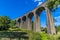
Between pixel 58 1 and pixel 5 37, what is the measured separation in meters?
4.13

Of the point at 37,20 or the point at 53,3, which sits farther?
the point at 37,20

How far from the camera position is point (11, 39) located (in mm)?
10648

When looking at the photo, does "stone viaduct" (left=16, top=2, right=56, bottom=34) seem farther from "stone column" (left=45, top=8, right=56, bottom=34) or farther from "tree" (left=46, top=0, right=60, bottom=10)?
"tree" (left=46, top=0, right=60, bottom=10)

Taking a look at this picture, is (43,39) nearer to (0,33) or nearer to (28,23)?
(0,33)

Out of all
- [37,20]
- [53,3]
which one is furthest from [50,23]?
[53,3]

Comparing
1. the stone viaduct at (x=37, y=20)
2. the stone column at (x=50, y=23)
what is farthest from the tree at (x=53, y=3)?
the stone column at (x=50, y=23)

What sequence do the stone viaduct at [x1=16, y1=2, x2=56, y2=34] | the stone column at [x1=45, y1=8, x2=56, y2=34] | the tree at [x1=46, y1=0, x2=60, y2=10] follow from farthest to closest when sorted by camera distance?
the stone viaduct at [x1=16, y1=2, x2=56, y2=34] < the stone column at [x1=45, y1=8, x2=56, y2=34] < the tree at [x1=46, y1=0, x2=60, y2=10]

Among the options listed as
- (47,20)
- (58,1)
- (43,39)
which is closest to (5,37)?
(43,39)

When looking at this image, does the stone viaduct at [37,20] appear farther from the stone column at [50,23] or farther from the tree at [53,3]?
the tree at [53,3]

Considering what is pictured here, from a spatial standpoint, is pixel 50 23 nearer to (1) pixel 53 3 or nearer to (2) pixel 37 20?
(2) pixel 37 20

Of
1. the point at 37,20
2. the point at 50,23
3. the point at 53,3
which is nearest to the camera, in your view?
the point at 53,3

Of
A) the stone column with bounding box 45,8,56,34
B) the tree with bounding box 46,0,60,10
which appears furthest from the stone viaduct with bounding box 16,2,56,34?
the tree with bounding box 46,0,60,10

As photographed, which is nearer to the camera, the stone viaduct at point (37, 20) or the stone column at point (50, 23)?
the stone column at point (50, 23)

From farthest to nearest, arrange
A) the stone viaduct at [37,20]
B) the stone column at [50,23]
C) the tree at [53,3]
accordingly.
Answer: the stone viaduct at [37,20] → the stone column at [50,23] → the tree at [53,3]
